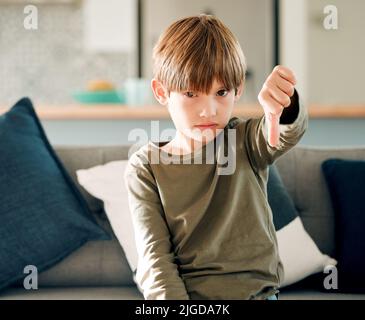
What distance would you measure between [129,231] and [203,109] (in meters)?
0.67

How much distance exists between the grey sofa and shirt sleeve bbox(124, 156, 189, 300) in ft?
1.61

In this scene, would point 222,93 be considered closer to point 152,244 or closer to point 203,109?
point 203,109

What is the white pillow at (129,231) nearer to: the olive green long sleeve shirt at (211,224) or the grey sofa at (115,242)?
the grey sofa at (115,242)

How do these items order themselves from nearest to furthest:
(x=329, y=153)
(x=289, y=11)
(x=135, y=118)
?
(x=329, y=153) < (x=135, y=118) < (x=289, y=11)

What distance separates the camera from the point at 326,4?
11.6ft

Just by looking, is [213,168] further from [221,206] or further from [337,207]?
[337,207]

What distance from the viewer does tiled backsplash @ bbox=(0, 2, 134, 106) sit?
142 inches

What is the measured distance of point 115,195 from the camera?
1.63m

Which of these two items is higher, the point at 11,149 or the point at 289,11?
the point at 289,11

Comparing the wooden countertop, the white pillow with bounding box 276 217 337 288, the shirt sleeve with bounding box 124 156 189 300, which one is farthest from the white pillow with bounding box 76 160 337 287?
the wooden countertop

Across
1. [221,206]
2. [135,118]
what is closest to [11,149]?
[221,206]

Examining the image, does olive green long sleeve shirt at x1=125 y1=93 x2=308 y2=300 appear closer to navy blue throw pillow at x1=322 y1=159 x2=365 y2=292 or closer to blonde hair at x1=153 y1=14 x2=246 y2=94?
blonde hair at x1=153 y1=14 x2=246 y2=94

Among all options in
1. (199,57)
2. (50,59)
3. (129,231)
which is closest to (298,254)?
(129,231)
